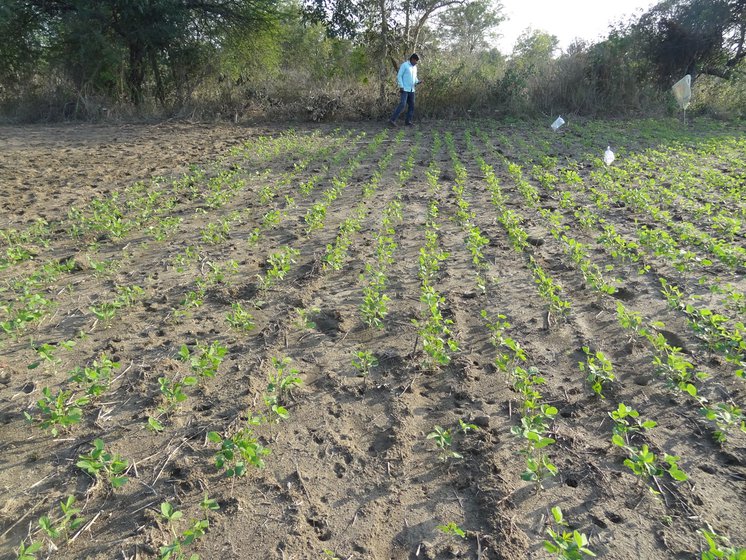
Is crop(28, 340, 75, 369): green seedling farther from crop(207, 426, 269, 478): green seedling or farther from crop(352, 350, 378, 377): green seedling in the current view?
crop(352, 350, 378, 377): green seedling

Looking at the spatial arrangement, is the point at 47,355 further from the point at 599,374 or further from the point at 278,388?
the point at 599,374

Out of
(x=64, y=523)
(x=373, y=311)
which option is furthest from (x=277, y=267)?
(x=64, y=523)

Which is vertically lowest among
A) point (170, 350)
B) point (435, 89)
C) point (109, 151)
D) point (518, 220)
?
point (170, 350)

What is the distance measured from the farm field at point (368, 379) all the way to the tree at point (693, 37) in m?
13.6

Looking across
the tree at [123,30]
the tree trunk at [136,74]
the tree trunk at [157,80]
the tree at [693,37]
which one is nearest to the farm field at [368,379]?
the tree at [123,30]

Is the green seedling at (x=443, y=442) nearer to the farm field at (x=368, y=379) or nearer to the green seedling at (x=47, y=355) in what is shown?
the farm field at (x=368, y=379)

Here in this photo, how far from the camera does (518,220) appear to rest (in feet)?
18.0

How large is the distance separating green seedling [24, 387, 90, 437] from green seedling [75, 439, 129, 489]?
30cm

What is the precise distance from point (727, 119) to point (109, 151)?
19346 millimetres

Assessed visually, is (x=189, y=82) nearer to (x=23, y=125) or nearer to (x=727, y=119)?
(x=23, y=125)

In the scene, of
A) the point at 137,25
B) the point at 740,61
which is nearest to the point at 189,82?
the point at 137,25

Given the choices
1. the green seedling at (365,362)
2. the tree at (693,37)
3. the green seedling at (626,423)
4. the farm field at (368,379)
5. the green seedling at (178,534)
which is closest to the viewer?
the green seedling at (178,534)

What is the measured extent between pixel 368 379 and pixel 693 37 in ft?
66.0

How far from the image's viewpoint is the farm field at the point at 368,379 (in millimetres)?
2072
